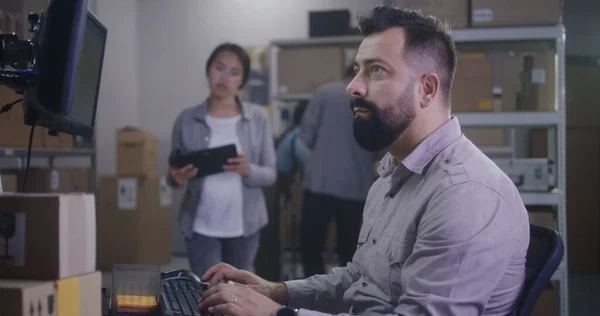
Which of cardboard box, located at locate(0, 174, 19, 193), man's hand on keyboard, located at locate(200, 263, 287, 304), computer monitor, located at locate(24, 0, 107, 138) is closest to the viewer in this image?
computer monitor, located at locate(24, 0, 107, 138)

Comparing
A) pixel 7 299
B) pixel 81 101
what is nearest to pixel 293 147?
pixel 81 101

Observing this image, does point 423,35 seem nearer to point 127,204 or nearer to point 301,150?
point 301,150

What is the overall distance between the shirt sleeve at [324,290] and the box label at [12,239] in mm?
677

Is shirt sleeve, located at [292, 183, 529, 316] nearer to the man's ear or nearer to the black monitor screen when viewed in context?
the man's ear

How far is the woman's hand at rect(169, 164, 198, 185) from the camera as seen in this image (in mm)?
2391

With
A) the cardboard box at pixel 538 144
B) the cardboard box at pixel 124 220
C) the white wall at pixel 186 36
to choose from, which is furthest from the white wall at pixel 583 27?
the cardboard box at pixel 124 220

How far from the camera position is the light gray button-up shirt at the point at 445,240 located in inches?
39.9

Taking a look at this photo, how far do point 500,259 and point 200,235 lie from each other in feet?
4.99

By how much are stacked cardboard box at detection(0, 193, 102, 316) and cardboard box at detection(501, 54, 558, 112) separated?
85.7 inches

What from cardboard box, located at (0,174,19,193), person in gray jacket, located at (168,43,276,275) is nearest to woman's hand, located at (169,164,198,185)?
person in gray jacket, located at (168,43,276,275)

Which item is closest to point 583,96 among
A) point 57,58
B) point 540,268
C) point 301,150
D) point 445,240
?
point 301,150

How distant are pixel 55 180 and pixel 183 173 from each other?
136cm

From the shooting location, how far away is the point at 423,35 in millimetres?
1268

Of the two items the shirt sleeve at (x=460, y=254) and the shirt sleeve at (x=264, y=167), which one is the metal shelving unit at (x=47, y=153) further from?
the shirt sleeve at (x=460, y=254)
